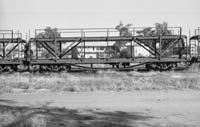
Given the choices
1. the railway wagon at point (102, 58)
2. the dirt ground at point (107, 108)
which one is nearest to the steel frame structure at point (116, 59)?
the railway wagon at point (102, 58)

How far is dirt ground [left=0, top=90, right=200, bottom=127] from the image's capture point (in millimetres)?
7379

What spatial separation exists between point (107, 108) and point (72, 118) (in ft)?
6.24

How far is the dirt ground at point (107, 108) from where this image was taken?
738cm

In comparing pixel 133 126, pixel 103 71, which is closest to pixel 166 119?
pixel 133 126

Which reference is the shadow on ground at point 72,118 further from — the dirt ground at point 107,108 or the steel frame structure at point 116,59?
the steel frame structure at point 116,59

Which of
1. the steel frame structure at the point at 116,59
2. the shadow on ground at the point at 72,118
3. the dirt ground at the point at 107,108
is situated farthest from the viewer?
the steel frame structure at the point at 116,59

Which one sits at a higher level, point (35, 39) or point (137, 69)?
point (35, 39)

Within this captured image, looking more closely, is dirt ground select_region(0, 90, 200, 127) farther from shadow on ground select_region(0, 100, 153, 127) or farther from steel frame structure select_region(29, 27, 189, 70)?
steel frame structure select_region(29, 27, 189, 70)

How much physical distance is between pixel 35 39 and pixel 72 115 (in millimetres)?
19246

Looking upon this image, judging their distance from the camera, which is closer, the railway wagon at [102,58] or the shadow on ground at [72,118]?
the shadow on ground at [72,118]

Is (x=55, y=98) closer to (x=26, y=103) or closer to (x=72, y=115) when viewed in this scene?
(x=26, y=103)

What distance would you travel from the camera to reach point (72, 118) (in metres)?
7.95

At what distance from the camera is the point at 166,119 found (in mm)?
7684

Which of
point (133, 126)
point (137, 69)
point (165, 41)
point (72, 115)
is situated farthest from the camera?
point (165, 41)
